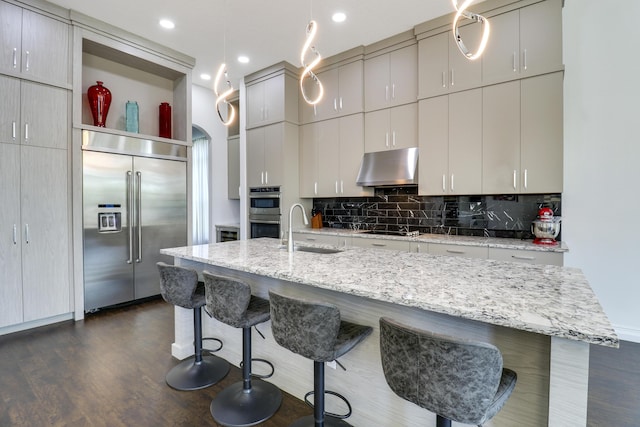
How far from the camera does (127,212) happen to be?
3.79 m

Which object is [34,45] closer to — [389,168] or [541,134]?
[389,168]

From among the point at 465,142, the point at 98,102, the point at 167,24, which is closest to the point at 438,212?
the point at 465,142

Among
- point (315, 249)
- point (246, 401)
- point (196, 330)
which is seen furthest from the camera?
point (315, 249)

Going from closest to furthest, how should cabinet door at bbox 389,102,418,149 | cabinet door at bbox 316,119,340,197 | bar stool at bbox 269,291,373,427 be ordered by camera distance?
bar stool at bbox 269,291,373,427
cabinet door at bbox 389,102,418,149
cabinet door at bbox 316,119,340,197

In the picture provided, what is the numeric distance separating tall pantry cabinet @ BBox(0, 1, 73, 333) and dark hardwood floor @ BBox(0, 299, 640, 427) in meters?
0.41

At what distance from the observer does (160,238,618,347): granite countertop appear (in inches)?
39.8

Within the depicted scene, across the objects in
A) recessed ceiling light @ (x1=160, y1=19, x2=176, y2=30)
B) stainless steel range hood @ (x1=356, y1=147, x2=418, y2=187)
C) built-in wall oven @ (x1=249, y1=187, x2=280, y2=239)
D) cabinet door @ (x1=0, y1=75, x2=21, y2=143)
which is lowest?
built-in wall oven @ (x1=249, y1=187, x2=280, y2=239)

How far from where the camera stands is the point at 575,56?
3080 millimetres

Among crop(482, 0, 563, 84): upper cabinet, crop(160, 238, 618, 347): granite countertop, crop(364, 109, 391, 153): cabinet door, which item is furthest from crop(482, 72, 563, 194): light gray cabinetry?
crop(160, 238, 618, 347): granite countertop

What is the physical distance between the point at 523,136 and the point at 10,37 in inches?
198

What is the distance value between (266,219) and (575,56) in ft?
13.3

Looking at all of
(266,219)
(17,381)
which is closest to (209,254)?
(17,381)

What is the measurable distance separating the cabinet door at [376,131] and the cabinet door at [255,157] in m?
1.64

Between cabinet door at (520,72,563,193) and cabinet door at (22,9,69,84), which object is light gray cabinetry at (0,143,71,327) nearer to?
cabinet door at (22,9,69,84)
